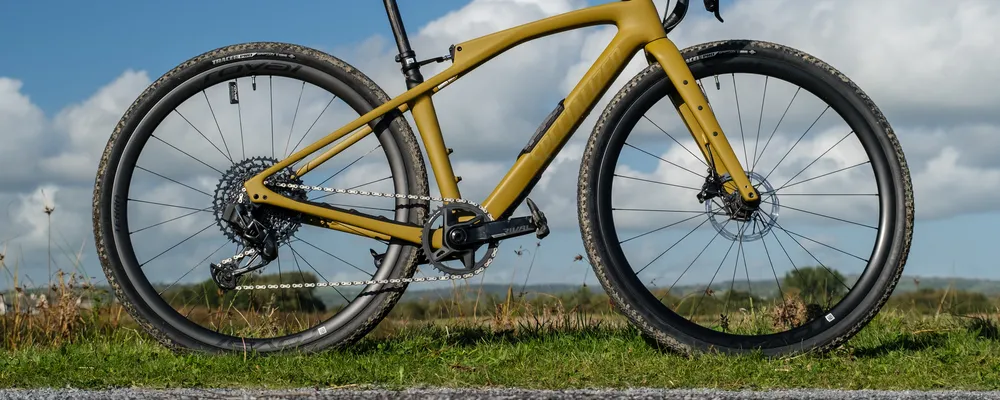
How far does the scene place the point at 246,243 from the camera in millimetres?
5062

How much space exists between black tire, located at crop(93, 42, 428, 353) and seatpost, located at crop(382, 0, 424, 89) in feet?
0.56

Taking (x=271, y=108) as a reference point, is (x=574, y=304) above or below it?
below

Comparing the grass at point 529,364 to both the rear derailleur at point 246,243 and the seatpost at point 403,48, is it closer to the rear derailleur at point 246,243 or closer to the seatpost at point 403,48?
the rear derailleur at point 246,243

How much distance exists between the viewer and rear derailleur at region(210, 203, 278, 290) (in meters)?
4.97

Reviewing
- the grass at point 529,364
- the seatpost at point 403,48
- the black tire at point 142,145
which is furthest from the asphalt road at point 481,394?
the seatpost at point 403,48

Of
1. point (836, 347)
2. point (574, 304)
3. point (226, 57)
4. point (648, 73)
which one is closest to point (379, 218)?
point (226, 57)

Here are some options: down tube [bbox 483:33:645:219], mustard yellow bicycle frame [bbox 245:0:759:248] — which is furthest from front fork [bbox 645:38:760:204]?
down tube [bbox 483:33:645:219]

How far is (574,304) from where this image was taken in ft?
21.1

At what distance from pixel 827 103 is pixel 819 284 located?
4.27 ft

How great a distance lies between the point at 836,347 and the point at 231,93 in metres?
3.33

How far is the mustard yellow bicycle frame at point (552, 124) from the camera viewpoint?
4.88 m

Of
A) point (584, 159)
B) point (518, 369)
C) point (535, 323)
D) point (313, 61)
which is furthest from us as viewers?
point (535, 323)

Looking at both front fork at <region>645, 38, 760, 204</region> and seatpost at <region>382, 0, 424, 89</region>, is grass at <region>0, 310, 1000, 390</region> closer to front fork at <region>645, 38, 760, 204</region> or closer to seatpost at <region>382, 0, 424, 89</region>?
front fork at <region>645, 38, 760, 204</region>

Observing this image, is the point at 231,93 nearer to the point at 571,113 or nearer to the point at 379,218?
the point at 379,218
